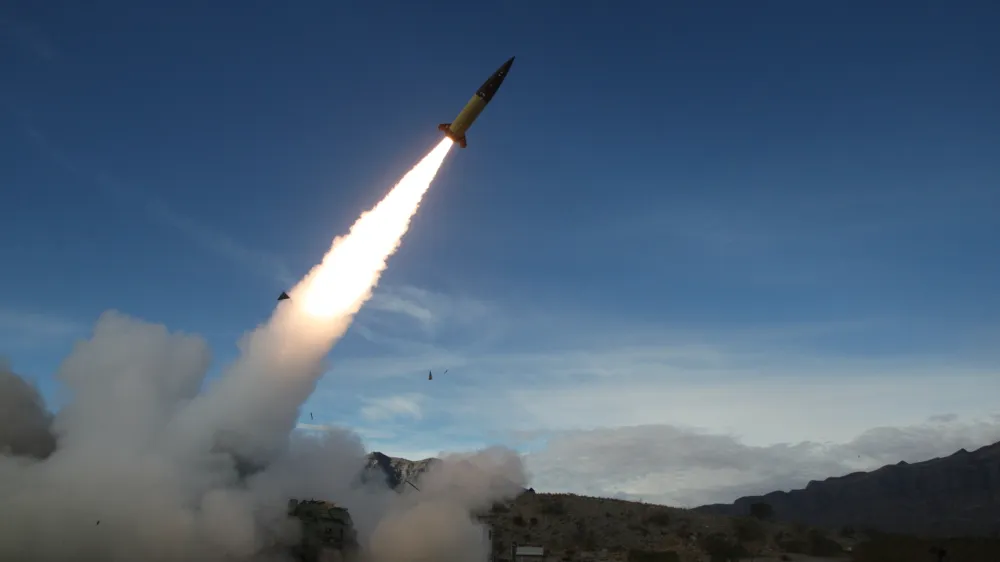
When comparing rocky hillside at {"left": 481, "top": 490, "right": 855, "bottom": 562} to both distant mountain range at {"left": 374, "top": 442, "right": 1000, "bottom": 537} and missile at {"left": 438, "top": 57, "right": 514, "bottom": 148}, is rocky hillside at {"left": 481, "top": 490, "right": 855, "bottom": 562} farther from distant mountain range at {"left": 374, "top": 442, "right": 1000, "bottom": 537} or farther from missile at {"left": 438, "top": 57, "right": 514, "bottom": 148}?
distant mountain range at {"left": 374, "top": 442, "right": 1000, "bottom": 537}

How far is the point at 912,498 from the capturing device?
106 metres

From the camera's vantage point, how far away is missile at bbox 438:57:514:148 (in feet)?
87.7

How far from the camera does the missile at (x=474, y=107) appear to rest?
87.7ft

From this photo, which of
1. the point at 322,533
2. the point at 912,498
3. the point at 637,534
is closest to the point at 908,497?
the point at 912,498

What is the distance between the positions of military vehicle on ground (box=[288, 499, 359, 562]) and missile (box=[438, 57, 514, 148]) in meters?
15.5

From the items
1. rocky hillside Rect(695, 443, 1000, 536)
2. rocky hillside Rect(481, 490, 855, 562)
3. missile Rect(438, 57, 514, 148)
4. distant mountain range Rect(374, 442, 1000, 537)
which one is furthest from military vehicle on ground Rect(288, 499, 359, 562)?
rocky hillside Rect(695, 443, 1000, 536)

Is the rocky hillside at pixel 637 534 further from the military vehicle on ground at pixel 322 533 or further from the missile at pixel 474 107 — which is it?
the missile at pixel 474 107

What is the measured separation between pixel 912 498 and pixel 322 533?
10265 centimetres

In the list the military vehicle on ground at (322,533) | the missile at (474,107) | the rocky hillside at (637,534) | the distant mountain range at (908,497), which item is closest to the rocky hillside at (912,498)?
the distant mountain range at (908,497)

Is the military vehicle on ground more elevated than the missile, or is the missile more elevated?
the missile

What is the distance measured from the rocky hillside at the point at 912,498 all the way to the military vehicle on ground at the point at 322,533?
77.7m

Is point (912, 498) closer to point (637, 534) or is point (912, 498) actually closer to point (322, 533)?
point (637, 534)

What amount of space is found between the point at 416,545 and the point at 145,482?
1075cm

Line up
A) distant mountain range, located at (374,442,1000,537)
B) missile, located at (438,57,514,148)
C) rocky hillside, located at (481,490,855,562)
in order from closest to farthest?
1. missile, located at (438,57,514,148)
2. rocky hillside, located at (481,490,855,562)
3. distant mountain range, located at (374,442,1000,537)
